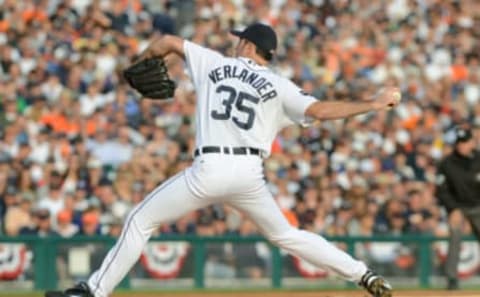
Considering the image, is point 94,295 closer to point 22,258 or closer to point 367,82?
point 22,258

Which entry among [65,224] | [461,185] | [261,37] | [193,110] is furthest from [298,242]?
[193,110]

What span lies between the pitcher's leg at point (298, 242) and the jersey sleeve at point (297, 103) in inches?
22.0

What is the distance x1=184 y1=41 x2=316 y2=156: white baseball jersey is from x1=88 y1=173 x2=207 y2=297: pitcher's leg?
36 cm

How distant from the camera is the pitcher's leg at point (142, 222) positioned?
8266 mm

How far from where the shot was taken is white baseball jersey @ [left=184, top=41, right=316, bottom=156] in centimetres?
821

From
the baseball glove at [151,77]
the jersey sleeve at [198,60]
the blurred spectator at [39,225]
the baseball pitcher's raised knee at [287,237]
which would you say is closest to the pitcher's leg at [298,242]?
the baseball pitcher's raised knee at [287,237]

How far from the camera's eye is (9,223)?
14.1 meters

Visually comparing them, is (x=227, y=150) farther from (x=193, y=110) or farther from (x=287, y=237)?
(x=193, y=110)

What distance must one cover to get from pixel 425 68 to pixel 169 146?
4.74 meters

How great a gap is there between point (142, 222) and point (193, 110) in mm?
A: 7724

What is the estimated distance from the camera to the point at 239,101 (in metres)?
8.20

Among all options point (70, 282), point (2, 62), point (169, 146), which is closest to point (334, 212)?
point (169, 146)

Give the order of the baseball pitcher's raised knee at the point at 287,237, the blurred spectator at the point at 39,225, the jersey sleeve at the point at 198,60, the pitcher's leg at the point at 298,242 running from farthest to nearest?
the blurred spectator at the point at 39,225 → the baseball pitcher's raised knee at the point at 287,237 → the pitcher's leg at the point at 298,242 → the jersey sleeve at the point at 198,60

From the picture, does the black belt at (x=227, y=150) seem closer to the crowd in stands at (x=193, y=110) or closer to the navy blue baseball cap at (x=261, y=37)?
the navy blue baseball cap at (x=261, y=37)
